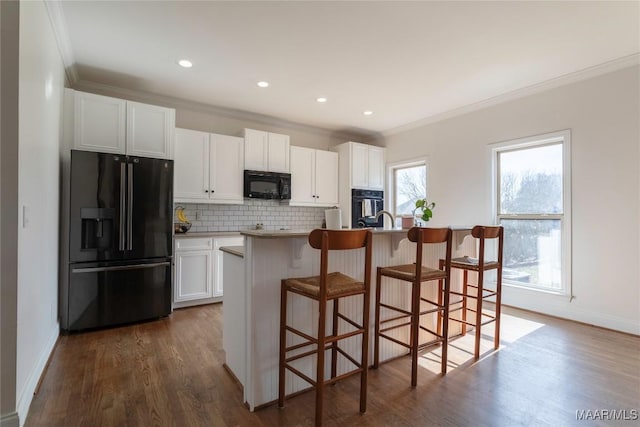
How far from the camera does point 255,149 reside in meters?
4.45

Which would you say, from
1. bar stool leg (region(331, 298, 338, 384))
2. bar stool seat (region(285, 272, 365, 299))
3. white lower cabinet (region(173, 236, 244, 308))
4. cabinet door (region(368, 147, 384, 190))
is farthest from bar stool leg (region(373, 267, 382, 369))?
cabinet door (region(368, 147, 384, 190))

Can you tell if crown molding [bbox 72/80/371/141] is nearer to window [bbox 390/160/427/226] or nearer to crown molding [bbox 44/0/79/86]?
crown molding [bbox 44/0/79/86]

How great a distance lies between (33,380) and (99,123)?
242cm

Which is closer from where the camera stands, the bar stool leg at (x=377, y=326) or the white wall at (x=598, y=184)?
the bar stool leg at (x=377, y=326)

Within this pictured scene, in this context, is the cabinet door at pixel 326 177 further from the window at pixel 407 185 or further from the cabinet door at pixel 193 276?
the cabinet door at pixel 193 276

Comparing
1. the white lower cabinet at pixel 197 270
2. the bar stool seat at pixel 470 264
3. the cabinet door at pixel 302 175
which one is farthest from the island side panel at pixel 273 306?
the cabinet door at pixel 302 175

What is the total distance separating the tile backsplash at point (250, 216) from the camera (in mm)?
4352

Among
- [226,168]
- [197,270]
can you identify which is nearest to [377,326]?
[197,270]

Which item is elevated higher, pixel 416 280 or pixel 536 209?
pixel 536 209

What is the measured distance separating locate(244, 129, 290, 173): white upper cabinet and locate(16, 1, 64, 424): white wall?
211 cm

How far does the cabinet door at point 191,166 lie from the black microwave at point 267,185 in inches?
22.5

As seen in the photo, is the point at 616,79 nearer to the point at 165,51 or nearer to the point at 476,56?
the point at 476,56

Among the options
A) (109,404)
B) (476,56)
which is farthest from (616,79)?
A: (109,404)

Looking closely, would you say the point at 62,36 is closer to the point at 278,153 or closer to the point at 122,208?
the point at 122,208
